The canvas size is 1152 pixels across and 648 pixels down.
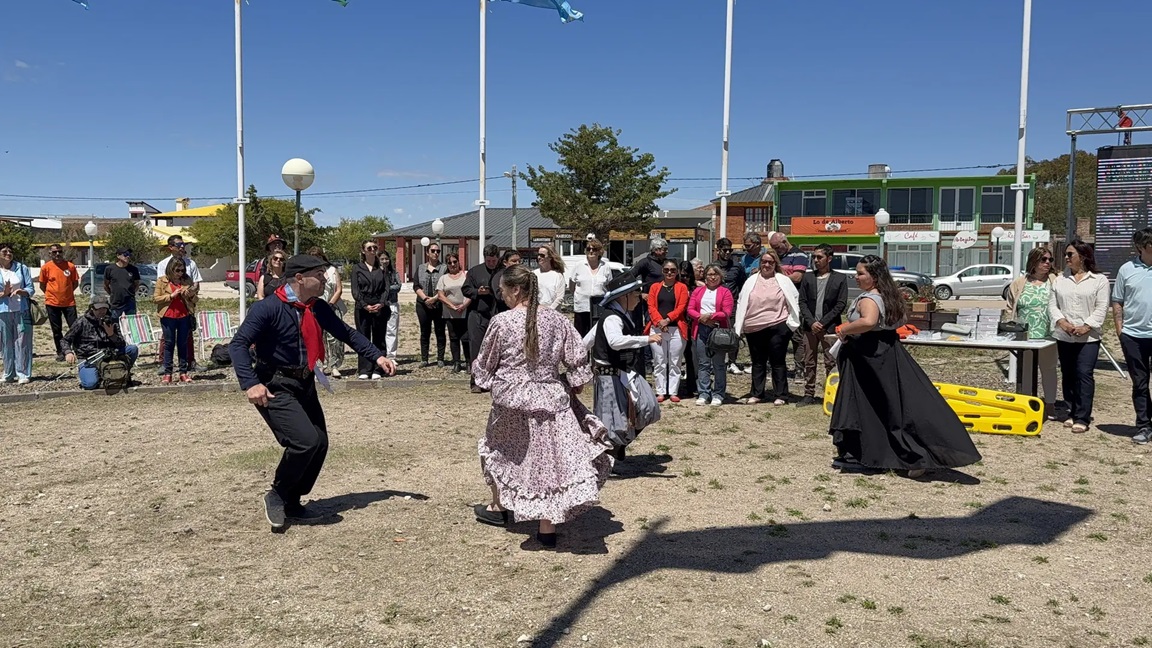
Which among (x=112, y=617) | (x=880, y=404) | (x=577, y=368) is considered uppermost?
(x=577, y=368)

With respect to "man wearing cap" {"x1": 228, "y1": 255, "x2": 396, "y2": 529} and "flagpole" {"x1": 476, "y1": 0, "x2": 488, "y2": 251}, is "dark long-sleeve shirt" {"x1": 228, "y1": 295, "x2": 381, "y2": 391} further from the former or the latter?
"flagpole" {"x1": 476, "y1": 0, "x2": 488, "y2": 251}

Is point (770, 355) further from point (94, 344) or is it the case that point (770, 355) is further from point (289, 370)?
point (94, 344)

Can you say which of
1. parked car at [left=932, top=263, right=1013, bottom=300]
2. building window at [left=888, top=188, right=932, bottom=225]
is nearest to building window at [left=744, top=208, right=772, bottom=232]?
building window at [left=888, top=188, right=932, bottom=225]

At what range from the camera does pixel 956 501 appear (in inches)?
246

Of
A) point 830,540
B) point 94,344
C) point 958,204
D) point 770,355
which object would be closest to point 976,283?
point 958,204

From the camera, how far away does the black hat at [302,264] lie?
5578 millimetres

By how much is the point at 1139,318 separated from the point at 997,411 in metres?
1.46

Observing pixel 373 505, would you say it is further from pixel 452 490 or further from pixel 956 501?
pixel 956 501

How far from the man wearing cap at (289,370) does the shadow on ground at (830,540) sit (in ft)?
5.58

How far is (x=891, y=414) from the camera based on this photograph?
6.91 metres

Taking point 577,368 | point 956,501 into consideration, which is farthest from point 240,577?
point 956,501

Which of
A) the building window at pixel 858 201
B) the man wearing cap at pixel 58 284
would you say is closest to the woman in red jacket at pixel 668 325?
the man wearing cap at pixel 58 284

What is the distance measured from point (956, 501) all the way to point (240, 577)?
183 inches

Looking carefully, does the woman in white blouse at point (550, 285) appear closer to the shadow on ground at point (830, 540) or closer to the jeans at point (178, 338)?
the jeans at point (178, 338)
